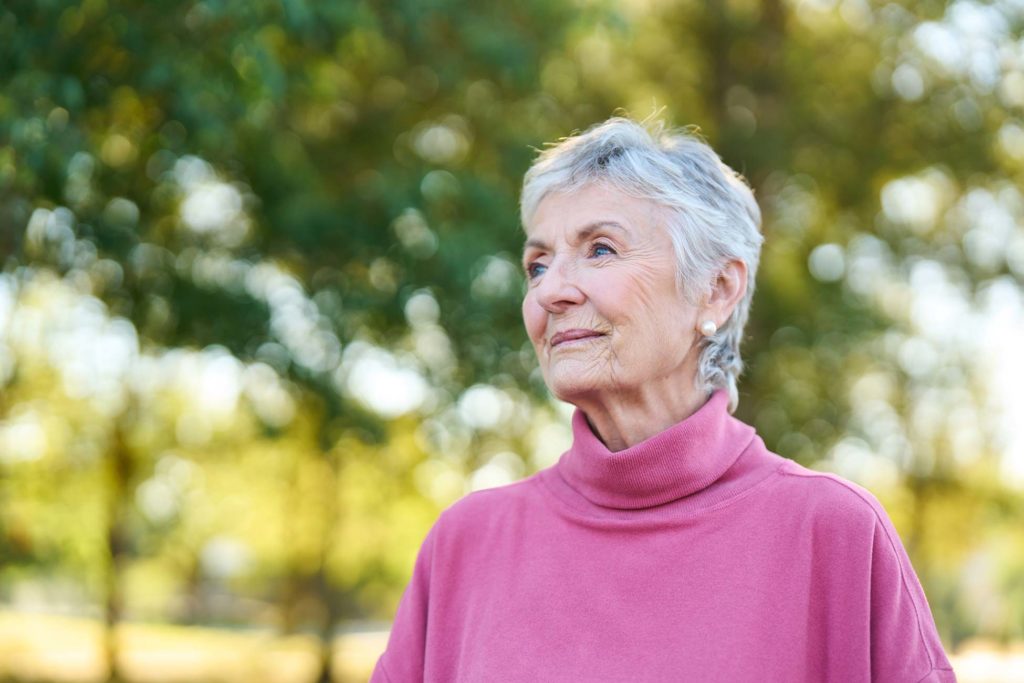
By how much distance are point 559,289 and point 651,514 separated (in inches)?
17.9

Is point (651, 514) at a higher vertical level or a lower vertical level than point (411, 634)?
higher

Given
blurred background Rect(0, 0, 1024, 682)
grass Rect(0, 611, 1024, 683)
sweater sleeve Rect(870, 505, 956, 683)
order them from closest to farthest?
1. sweater sleeve Rect(870, 505, 956, 683)
2. blurred background Rect(0, 0, 1024, 682)
3. grass Rect(0, 611, 1024, 683)

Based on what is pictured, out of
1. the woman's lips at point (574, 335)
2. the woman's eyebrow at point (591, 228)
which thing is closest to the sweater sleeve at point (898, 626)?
the woman's lips at point (574, 335)

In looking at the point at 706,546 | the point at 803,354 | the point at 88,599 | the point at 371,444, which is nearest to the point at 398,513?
A: the point at 803,354

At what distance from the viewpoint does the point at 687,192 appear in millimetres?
2084

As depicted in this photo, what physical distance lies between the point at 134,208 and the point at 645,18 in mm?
6713

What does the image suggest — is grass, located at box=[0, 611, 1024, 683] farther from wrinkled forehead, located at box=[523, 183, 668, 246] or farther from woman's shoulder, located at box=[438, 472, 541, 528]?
wrinkled forehead, located at box=[523, 183, 668, 246]

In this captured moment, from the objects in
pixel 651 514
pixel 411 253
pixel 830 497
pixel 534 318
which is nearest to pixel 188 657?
pixel 411 253

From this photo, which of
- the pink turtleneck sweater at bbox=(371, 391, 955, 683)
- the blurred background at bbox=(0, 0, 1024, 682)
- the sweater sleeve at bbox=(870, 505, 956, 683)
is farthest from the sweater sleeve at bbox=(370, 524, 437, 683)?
the blurred background at bbox=(0, 0, 1024, 682)

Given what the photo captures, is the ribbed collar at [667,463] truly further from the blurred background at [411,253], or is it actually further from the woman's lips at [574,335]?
the blurred background at [411,253]

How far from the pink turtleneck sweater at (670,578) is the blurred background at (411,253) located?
1597mm

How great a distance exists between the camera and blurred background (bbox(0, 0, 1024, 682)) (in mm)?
6828

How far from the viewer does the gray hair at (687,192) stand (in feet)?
6.79

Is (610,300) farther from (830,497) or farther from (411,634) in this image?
(411,634)
